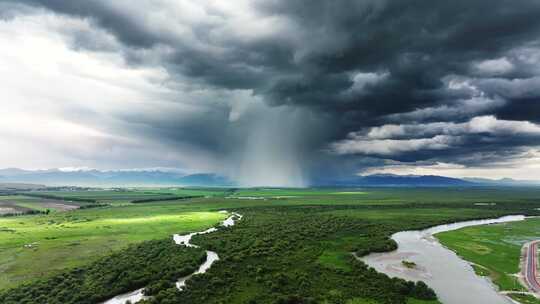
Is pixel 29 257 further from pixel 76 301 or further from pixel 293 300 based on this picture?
pixel 293 300

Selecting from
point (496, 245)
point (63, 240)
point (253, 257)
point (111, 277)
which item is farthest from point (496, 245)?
point (63, 240)

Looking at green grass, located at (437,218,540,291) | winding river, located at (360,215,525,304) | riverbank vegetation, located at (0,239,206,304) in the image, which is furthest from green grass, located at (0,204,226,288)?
green grass, located at (437,218,540,291)

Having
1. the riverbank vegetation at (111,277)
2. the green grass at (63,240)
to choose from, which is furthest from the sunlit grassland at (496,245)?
the green grass at (63,240)

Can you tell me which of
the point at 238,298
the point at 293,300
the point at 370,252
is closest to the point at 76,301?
the point at 238,298

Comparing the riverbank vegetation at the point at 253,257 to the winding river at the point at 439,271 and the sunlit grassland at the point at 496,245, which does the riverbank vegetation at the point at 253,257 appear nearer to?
the winding river at the point at 439,271

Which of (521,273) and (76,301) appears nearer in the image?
(76,301)

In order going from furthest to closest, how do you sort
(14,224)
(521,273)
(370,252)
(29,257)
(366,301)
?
(14,224)
(370,252)
(29,257)
(521,273)
(366,301)

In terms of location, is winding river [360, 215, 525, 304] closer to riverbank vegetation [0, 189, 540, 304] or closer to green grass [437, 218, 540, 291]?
green grass [437, 218, 540, 291]
